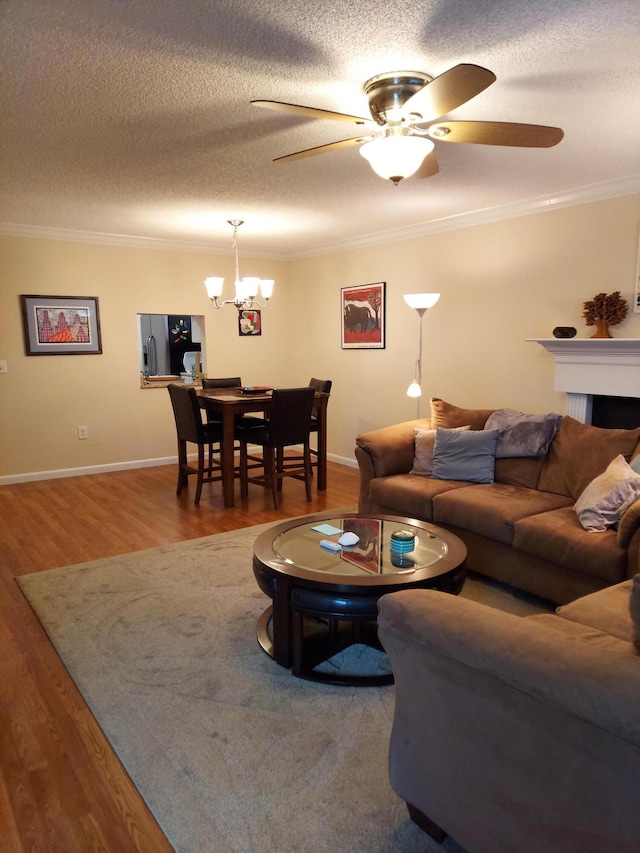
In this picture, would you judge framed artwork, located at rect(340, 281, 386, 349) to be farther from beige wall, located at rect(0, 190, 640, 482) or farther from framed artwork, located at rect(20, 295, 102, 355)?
framed artwork, located at rect(20, 295, 102, 355)

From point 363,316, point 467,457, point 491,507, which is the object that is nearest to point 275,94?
point 491,507

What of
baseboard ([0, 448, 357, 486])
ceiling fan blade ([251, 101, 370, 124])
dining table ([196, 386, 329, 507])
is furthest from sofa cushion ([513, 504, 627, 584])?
baseboard ([0, 448, 357, 486])

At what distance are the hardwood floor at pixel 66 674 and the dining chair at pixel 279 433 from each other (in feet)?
0.69

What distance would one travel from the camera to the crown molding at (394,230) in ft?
12.5

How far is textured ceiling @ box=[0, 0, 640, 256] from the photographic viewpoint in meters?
1.76

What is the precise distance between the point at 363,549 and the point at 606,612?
1011 mm

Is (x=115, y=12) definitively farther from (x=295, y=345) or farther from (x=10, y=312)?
(x=295, y=345)

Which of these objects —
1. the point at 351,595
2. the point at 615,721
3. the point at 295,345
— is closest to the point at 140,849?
the point at 351,595

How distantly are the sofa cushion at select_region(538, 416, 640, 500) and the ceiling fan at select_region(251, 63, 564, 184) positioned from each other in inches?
70.6

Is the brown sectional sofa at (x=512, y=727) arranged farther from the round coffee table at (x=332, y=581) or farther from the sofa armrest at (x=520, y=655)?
the round coffee table at (x=332, y=581)

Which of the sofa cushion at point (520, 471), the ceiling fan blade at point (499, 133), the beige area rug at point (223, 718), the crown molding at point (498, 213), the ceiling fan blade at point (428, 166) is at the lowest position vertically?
the beige area rug at point (223, 718)

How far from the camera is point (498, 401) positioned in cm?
466

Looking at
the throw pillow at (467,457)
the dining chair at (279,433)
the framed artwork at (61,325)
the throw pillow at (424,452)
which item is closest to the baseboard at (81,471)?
the framed artwork at (61,325)

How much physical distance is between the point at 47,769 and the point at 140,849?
0.50 metres
